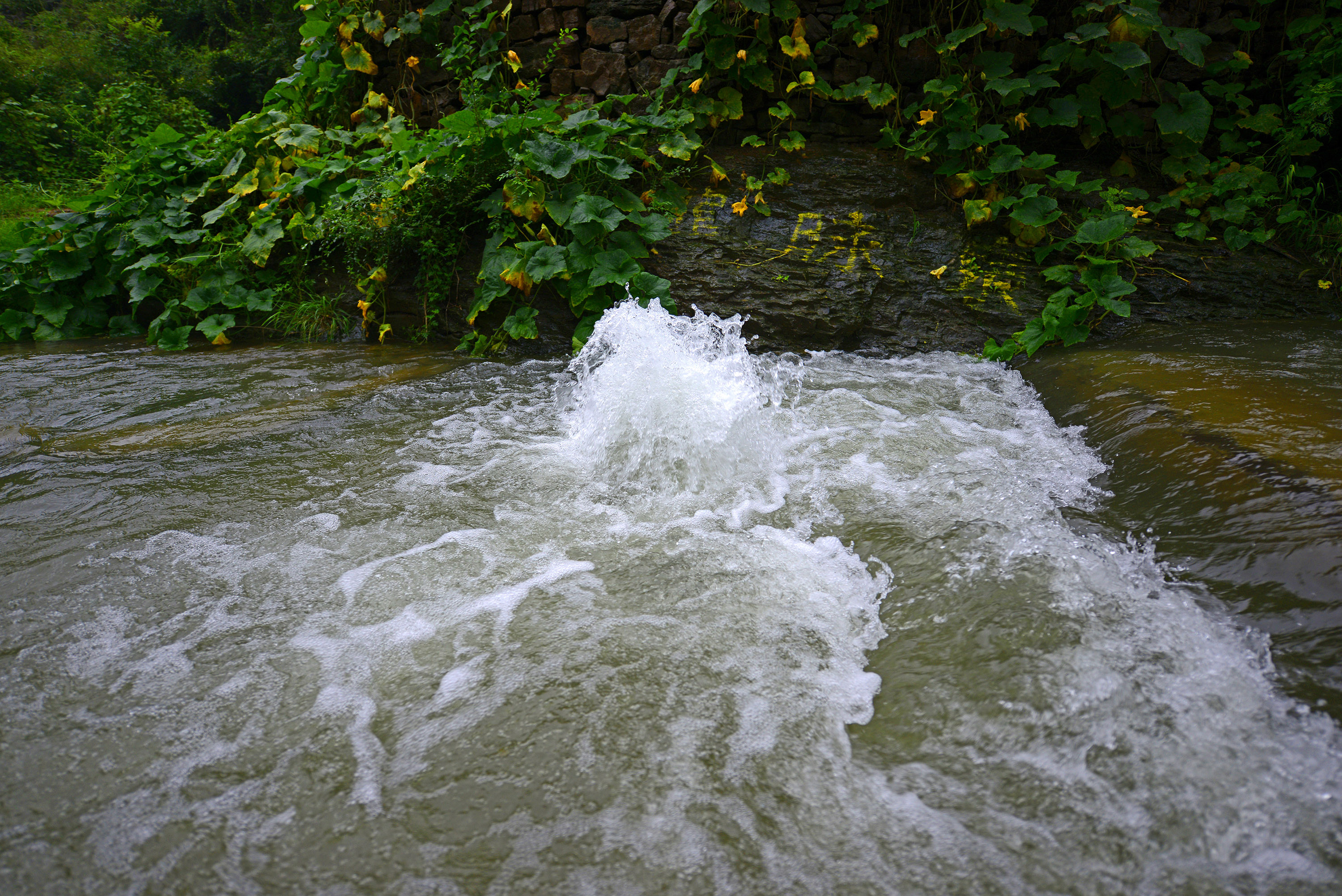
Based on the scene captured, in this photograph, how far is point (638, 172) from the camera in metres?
4.53

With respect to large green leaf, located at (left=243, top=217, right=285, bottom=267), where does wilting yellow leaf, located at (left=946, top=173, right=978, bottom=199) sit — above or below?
above

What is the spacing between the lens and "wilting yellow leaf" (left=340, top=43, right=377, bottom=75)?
18.0 feet

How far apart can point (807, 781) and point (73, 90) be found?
46.8 ft

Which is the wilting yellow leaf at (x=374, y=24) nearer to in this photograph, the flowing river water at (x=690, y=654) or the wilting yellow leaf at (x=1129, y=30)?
the flowing river water at (x=690, y=654)

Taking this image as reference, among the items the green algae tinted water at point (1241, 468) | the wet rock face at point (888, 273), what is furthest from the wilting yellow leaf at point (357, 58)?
the green algae tinted water at point (1241, 468)

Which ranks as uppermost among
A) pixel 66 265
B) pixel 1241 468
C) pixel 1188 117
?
pixel 1188 117

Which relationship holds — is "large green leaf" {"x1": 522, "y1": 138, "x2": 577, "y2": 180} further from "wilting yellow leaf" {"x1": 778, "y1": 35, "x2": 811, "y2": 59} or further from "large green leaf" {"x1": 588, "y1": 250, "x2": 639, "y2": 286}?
"wilting yellow leaf" {"x1": 778, "y1": 35, "x2": 811, "y2": 59}

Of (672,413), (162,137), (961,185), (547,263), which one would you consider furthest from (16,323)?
(961,185)

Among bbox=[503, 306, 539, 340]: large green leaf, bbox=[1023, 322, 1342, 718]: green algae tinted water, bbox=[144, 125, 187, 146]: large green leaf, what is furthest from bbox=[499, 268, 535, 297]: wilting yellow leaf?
bbox=[144, 125, 187, 146]: large green leaf

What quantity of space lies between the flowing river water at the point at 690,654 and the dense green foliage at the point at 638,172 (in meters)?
1.69

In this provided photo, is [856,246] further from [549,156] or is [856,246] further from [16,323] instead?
[16,323]

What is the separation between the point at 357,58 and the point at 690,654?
5.81m

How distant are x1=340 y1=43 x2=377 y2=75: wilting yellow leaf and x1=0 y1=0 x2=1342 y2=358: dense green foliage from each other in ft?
0.06

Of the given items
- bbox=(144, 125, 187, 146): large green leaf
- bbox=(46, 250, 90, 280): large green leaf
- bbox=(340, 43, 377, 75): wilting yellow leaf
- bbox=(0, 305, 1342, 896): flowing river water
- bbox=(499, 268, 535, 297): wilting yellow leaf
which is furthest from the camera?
bbox=(340, 43, 377, 75): wilting yellow leaf
